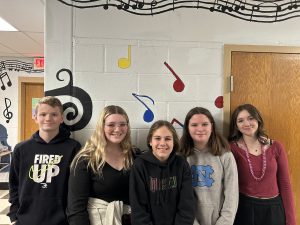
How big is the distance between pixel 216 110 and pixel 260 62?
481mm

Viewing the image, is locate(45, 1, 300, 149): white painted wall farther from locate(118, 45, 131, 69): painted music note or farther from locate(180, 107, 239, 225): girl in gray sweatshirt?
locate(180, 107, 239, 225): girl in gray sweatshirt

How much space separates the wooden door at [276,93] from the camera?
1974 millimetres

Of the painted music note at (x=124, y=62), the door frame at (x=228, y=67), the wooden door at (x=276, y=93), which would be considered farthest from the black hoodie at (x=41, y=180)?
the wooden door at (x=276, y=93)

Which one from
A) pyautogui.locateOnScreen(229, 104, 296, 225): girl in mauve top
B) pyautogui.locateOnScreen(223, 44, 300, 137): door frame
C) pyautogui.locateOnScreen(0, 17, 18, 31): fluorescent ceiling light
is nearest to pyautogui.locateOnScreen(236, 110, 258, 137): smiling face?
pyautogui.locateOnScreen(229, 104, 296, 225): girl in mauve top

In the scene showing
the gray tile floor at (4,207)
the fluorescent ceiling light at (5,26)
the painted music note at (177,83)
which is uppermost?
the fluorescent ceiling light at (5,26)

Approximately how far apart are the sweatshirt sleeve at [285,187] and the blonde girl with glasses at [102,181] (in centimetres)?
99

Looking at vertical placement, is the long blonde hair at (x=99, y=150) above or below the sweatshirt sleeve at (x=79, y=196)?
above

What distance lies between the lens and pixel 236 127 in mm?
1890

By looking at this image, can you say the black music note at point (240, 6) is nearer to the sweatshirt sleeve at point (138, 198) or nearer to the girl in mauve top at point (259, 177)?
the girl in mauve top at point (259, 177)

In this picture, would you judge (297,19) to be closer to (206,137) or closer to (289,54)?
(289,54)

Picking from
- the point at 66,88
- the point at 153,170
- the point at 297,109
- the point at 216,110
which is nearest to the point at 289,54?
the point at 297,109

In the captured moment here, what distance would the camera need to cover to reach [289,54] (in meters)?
2.01

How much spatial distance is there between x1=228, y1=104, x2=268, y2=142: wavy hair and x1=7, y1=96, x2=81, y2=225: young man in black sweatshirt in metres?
1.07

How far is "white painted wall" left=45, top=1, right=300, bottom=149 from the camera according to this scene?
184 cm
